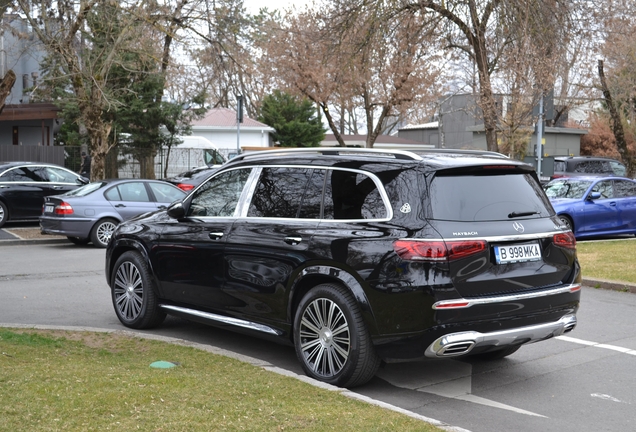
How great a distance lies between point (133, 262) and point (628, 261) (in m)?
9.22

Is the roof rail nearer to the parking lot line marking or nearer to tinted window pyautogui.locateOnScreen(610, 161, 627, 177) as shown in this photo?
the parking lot line marking

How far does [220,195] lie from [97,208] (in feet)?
33.8

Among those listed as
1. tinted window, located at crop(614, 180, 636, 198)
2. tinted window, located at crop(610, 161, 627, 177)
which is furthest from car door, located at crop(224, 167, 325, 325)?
tinted window, located at crop(610, 161, 627, 177)

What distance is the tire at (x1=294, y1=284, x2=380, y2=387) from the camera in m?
6.23

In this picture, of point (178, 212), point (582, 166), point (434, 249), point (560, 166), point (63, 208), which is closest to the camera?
point (434, 249)

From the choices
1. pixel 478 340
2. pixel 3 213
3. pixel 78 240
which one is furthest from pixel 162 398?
pixel 3 213

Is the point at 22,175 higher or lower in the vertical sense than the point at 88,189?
higher

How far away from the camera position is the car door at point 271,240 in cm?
677

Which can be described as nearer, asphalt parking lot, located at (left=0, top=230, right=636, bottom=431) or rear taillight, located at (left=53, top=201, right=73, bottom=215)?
asphalt parking lot, located at (left=0, top=230, right=636, bottom=431)

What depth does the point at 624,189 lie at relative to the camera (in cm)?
1927

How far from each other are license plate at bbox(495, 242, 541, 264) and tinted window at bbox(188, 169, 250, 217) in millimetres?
2617

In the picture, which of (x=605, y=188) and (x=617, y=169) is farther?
(x=617, y=169)

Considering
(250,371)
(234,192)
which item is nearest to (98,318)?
(234,192)

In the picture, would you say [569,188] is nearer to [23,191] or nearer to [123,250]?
[123,250]
